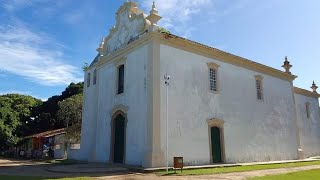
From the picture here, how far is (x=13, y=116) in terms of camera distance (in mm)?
36812

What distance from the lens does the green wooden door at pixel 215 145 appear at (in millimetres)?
17875

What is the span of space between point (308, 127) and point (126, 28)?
1923cm

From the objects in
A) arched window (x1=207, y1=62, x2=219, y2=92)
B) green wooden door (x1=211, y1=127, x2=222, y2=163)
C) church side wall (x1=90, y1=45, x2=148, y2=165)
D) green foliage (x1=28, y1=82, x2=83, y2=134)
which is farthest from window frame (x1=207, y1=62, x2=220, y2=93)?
green foliage (x1=28, y1=82, x2=83, y2=134)

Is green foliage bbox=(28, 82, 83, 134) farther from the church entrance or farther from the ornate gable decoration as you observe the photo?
the church entrance

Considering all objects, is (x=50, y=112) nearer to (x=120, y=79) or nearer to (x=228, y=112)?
(x=120, y=79)

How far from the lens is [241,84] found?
68.0 feet

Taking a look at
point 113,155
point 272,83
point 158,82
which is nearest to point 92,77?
point 113,155

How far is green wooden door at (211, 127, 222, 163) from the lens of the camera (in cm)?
1788

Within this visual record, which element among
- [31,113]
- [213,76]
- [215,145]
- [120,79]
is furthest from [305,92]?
[31,113]

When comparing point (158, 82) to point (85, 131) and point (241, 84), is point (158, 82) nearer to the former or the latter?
point (241, 84)

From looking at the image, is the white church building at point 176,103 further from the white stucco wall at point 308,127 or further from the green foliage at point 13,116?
the green foliage at point 13,116

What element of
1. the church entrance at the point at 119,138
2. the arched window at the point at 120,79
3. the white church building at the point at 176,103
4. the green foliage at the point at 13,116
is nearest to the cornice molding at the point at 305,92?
the white church building at the point at 176,103

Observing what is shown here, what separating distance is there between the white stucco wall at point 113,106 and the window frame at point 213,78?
4.38 meters

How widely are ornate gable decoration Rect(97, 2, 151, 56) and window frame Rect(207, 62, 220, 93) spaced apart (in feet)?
15.2
